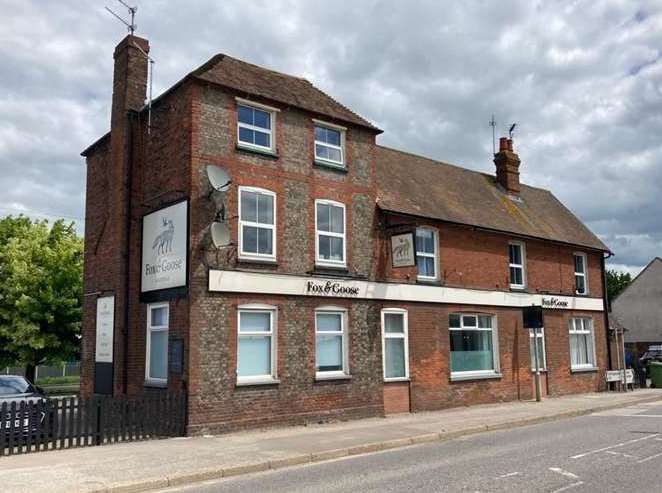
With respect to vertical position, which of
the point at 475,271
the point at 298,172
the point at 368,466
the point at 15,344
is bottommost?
the point at 368,466

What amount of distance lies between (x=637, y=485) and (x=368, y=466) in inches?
166

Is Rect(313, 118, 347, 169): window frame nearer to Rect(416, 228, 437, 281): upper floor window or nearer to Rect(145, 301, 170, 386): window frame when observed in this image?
Rect(416, 228, 437, 281): upper floor window

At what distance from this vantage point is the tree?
2842 cm

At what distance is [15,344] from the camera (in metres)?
28.3

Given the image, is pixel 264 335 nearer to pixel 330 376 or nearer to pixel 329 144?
pixel 330 376

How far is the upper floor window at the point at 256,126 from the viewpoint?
1650cm

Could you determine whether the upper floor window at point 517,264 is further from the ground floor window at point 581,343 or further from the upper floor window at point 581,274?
the upper floor window at point 581,274

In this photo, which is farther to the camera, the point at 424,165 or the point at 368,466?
the point at 424,165

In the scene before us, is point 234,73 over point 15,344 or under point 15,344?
over

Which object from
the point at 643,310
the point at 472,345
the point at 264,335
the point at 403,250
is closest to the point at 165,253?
the point at 264,335

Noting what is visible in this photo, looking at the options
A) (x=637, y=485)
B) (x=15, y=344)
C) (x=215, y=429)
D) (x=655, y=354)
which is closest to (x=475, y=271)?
(x=215, y=429)

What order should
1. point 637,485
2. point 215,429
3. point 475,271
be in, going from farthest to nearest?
point 475,271 → point 215,429 → point 637,485

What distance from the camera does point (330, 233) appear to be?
1778cm

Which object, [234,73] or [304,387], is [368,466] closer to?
[304,387]
